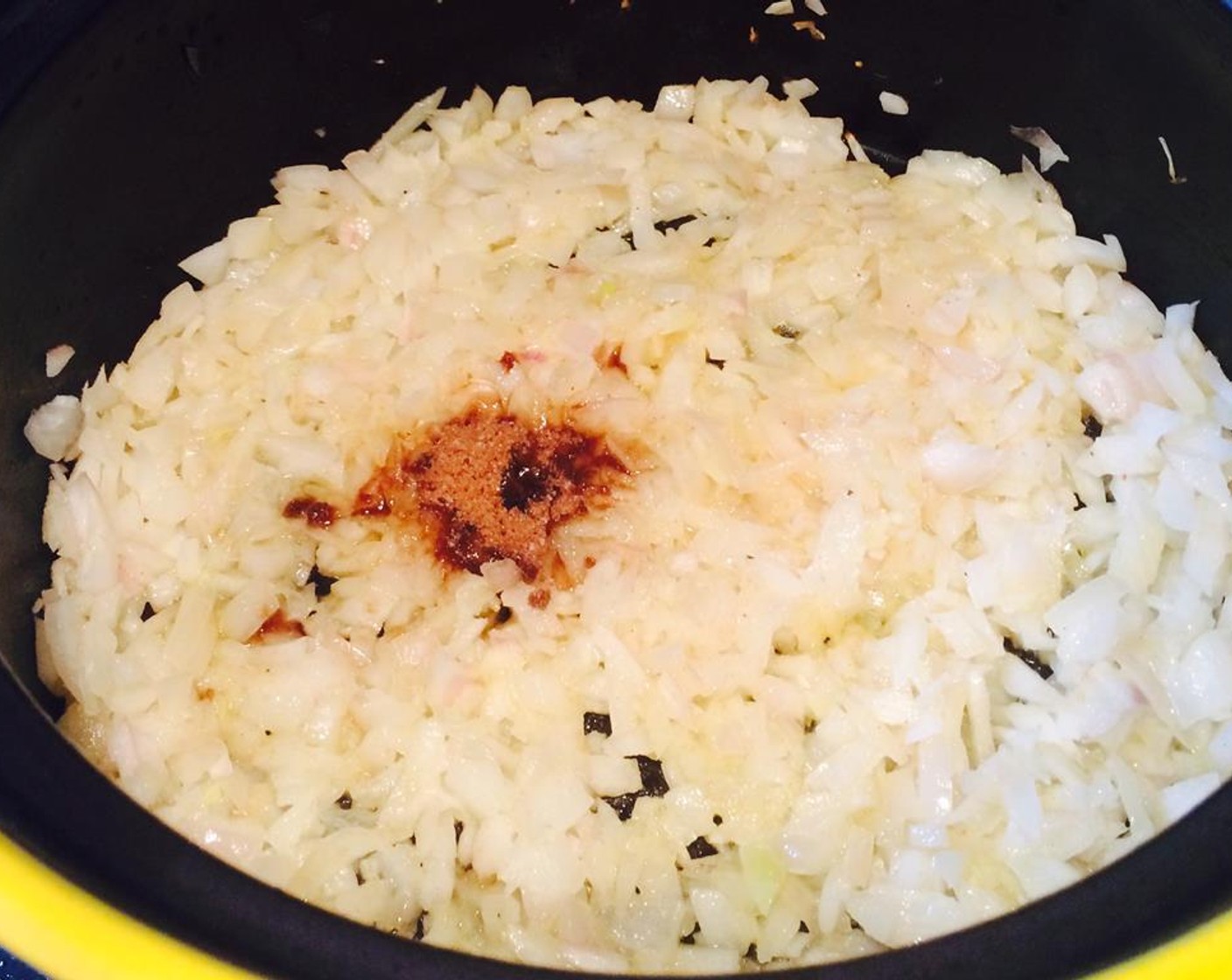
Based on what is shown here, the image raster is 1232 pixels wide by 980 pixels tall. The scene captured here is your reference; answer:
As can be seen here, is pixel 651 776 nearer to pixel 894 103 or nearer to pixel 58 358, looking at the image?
pixel 58 358

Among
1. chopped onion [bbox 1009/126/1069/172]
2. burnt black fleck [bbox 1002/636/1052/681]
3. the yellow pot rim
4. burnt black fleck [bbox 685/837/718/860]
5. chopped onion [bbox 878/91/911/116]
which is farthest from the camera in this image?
chopped onion [bbox 878/91/911/116]

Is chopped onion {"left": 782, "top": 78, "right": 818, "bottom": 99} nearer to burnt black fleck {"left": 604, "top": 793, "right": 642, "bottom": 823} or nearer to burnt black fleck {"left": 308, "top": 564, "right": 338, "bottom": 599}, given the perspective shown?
burnt black fleck {"left": 308, "top": 564, "right": 338, "bottom": 599}

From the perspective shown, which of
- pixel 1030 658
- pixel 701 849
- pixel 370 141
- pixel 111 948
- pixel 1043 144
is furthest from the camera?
pixel 370 141

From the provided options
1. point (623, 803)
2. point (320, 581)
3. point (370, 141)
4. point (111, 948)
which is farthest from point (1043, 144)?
point (111, 948)

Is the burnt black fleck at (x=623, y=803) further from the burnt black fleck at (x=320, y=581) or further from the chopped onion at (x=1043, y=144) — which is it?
the chopped onion at (x=1043, y=144)

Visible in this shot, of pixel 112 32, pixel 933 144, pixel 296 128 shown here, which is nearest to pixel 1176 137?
pixel 933 144

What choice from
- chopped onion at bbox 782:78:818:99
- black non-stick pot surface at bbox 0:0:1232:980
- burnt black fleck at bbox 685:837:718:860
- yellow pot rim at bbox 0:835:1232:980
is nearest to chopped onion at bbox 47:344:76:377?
black non-stick pot surface at bbox 0:0:1232:980
